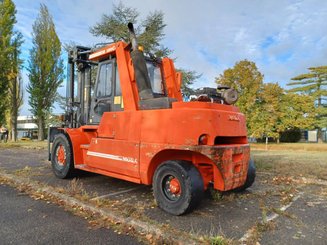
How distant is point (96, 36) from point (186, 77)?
825 cm

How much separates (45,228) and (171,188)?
187cm

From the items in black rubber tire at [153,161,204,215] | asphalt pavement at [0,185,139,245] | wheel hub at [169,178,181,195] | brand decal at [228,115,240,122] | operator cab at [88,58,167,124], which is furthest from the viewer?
operator cab at [88,58,167,124]

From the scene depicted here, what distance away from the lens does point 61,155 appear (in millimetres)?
7000

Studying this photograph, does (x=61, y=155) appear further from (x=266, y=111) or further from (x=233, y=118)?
(x=266, y=111)

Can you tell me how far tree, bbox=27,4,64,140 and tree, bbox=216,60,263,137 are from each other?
1610cm

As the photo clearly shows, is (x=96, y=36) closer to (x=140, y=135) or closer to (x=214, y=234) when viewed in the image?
(x=140, y=135)

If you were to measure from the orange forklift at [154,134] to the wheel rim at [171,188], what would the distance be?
0.02 m

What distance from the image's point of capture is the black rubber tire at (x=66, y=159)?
6648mm

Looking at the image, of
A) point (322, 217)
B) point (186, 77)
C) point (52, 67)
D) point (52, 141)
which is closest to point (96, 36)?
point (52, 67)

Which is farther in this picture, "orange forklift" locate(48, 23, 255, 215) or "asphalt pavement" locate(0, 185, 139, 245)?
"orange forklift" locate(48, 23, 255, 215)

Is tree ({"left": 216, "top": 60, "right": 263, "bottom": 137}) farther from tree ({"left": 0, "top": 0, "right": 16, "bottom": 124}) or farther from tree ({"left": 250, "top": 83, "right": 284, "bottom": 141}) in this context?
tree ({"left": 0, "top": 0, "right": 16, "bottom": 124})

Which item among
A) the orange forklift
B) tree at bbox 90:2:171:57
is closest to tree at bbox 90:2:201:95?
tree at bbox 90:2:171:57

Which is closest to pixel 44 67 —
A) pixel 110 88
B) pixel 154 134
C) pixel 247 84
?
pixel 247 84

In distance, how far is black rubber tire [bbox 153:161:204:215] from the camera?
4293mm
